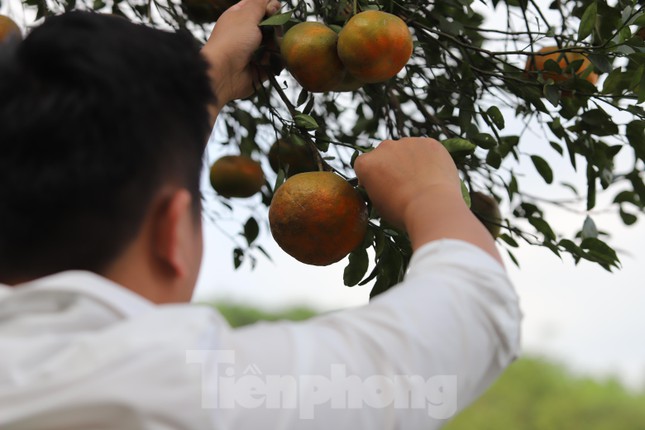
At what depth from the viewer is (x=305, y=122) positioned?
113cm

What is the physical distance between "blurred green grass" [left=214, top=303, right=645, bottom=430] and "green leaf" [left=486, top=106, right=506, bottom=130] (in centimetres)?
509

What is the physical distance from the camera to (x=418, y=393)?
62cm

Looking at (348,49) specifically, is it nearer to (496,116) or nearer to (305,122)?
(305,122)

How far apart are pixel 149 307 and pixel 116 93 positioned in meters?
0.16

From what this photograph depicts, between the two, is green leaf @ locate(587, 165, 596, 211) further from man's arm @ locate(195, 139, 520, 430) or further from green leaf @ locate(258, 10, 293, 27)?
man's arm @ locate(195, 139, 520, 430)

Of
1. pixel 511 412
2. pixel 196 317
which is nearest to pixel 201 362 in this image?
pixel 196 317

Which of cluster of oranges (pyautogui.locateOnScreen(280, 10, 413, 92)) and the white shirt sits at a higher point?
the white shirt

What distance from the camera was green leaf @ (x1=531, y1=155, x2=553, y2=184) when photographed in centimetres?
164

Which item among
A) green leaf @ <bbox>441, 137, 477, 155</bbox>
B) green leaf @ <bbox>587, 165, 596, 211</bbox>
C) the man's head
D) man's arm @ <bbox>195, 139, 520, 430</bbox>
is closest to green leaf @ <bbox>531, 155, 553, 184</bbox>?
green leaf @ <bbox>587, 165, 596, 211</bbox>

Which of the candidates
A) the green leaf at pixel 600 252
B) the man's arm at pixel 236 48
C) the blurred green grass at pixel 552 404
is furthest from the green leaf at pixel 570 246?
the blurred green grass at pixel 552 404

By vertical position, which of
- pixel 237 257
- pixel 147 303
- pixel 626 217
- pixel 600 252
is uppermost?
pixel 147 303

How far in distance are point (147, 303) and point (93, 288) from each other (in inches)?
2.0

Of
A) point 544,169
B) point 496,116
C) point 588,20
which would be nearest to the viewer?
point 588,20

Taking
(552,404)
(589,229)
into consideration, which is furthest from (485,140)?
(552,404)
